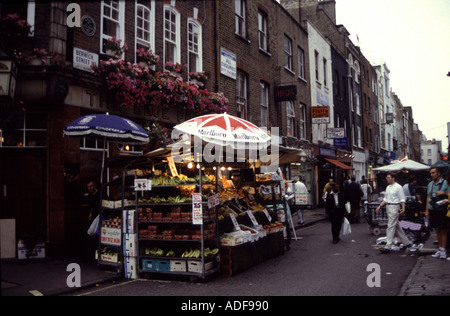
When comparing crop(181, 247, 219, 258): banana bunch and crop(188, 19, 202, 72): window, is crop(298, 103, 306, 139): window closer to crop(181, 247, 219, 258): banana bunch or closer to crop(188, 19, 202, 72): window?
crop(188, 19, 202, 72): window

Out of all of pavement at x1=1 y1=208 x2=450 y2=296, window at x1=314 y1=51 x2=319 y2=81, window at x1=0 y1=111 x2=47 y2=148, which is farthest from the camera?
window at x1=314 y1=51 x2=319 y2=81

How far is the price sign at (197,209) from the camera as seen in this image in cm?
729

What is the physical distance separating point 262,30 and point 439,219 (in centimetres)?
1392

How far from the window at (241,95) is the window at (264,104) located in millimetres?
1778

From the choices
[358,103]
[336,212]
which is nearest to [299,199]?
[336,212]

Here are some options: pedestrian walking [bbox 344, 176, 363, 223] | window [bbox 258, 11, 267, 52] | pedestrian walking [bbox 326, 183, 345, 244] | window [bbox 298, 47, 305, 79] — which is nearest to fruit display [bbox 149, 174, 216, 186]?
pedestrian walking [bbox 326, 183, 345, 244]

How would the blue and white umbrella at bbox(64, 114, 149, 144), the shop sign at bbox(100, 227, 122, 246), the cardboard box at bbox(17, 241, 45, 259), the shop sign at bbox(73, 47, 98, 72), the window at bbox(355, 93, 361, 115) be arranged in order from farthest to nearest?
the window at bbox(355, 93, 361, 115)
the shop sign at bbox(73, 47, 98, 72)
the cardboard box at bbox(17, 241, 45, 259)
the blue and white umbrella at bbox(64, 114, 149, 144)
the shop sign at bbox(100, 227, 122, 246)

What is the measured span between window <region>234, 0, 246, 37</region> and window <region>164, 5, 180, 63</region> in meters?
4.58

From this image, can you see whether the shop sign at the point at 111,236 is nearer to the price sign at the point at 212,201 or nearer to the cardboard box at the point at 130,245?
the cardboard box at the point at 130,245

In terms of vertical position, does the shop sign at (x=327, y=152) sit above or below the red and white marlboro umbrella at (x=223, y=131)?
above

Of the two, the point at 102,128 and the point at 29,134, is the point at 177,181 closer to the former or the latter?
the point at 102,128

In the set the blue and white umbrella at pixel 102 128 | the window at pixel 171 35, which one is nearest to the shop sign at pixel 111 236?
the blue and white umbrella at pixel 102 128

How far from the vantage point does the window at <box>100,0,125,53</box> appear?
10.9m

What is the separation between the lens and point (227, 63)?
16.2m
